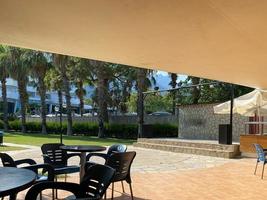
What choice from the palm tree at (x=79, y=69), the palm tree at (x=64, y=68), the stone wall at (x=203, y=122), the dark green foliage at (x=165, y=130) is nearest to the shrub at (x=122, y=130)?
the dark green foliage at (x=165, y=130)

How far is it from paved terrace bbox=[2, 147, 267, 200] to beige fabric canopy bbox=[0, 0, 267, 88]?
8.07 ft

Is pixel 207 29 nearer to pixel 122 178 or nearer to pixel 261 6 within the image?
pixel 261 6

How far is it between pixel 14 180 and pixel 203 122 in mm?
17023

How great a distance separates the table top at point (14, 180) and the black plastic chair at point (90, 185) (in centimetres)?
13

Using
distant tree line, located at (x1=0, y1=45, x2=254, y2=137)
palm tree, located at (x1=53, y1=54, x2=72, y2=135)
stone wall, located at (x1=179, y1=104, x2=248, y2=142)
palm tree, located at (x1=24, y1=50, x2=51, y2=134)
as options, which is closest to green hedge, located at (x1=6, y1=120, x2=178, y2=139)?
distant tree line, located at (x1=0, y1=45, x2=254, y2=137)

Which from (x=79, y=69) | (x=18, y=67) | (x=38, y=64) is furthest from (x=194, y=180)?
(x=18, y=67)

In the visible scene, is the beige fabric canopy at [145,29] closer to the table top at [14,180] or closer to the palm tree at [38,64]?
the table top at [14,180]

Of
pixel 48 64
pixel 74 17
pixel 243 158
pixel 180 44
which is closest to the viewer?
pixel 74 17

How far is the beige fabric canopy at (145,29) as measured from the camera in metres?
3.41

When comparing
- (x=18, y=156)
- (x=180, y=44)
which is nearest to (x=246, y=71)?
(x=180, y=44)

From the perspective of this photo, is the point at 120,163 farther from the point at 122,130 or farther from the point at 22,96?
the point at 22,96

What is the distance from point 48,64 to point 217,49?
28806 mm

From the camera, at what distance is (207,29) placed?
4.16 metres

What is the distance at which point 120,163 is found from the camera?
5.55 m
